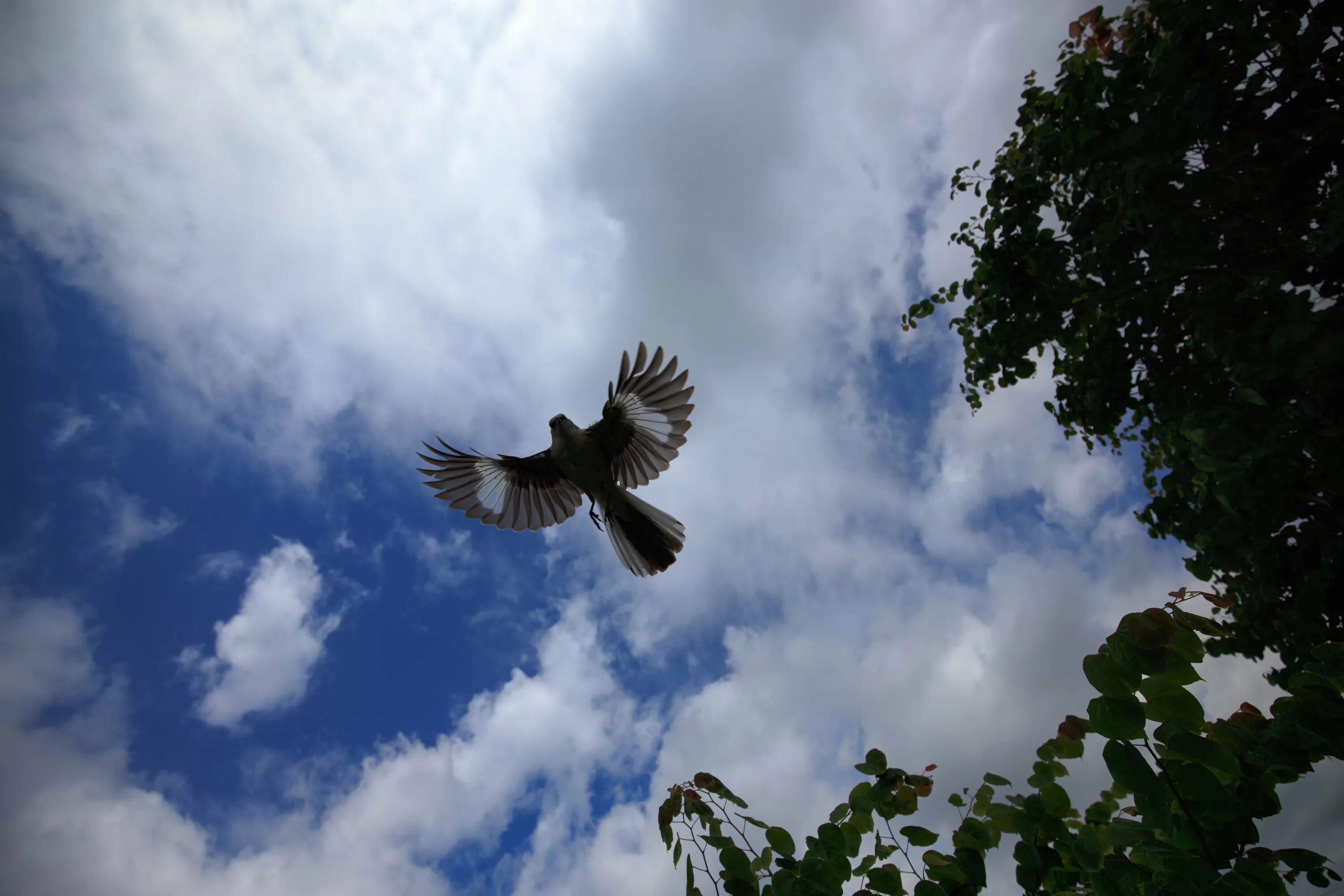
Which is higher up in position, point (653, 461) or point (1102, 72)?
point (1102, 72)

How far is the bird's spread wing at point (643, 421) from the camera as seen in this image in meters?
5.05

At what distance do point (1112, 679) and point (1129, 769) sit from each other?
0.54 feet

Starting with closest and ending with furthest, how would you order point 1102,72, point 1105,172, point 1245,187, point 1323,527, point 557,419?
point 1323,527, point 1245,187, point 1105,172, point 1102,72, point 557,419

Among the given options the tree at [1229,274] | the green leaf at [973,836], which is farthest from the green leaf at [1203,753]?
the tree at [1229,274]

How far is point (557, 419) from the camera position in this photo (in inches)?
199

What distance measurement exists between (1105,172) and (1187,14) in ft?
2.20

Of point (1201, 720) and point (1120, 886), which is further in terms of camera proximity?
point (1120, 886)

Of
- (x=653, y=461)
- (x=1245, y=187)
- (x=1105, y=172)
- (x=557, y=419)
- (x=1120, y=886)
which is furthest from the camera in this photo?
(x=653, y=461)

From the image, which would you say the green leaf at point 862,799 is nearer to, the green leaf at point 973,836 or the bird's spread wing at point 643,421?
the green leaf at point 973,836

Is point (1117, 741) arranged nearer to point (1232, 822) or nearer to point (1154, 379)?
point (1232, 822)

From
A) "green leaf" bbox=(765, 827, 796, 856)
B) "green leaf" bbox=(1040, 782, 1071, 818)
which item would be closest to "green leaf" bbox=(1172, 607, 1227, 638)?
"green leaf" bbox=(1040, 782, 1071, 818)

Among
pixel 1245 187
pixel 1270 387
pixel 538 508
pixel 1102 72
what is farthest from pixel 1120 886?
pixel 538 508

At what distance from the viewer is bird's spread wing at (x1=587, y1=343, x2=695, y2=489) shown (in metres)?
5.05

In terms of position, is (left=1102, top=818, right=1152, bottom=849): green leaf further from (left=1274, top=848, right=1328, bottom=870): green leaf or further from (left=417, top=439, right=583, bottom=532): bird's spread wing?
(left=417, top=439, right=583, bottom=532): bird's spread wing
